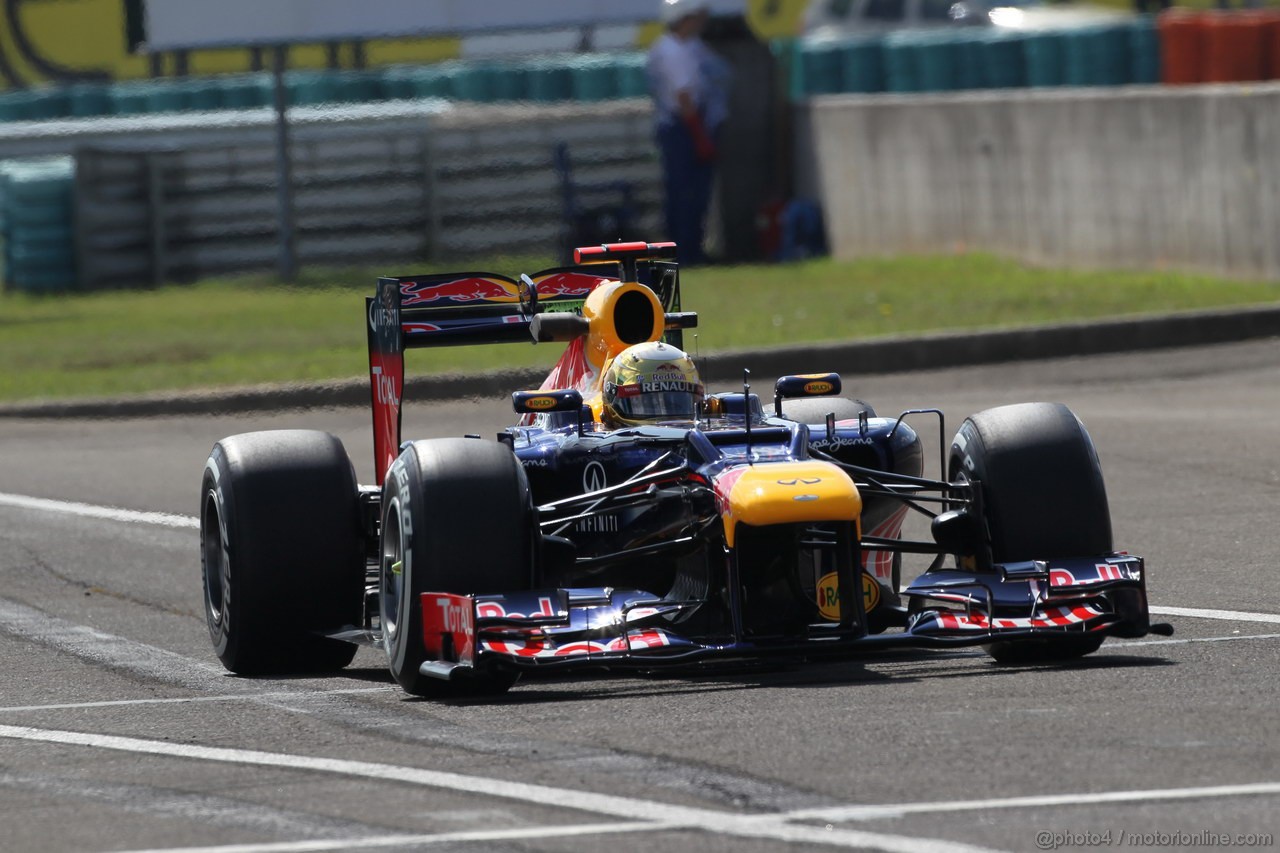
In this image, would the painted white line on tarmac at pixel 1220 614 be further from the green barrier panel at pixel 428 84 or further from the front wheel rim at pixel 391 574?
the green barrier panel at pixel 428 84

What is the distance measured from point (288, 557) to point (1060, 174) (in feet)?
50.8

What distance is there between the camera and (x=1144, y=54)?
951 inches

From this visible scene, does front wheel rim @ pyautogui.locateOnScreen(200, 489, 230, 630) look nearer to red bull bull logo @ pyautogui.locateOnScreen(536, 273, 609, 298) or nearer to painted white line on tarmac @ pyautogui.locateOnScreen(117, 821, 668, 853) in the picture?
red bull bull logo @ pyautogui.locateOnScreen(536, 273, 609, 298)

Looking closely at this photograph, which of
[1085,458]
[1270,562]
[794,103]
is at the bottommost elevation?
[1270,562]

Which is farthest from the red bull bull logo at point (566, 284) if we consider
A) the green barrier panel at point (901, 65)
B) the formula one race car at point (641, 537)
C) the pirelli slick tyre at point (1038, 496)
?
the green barrier panel at point (901, 65)

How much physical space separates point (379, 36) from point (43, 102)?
5928mm

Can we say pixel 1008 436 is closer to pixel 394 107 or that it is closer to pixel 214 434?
pixel 214 434

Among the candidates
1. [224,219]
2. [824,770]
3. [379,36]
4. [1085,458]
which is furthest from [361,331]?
[824,770]

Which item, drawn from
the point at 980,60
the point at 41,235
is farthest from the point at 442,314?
the point at 41,235

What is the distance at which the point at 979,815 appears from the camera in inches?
225

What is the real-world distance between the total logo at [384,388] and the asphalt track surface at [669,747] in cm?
122

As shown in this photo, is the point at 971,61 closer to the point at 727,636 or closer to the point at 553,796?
the point at 727,636

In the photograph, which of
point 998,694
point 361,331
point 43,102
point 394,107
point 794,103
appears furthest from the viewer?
point 43,102

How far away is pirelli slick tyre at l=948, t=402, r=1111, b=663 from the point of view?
8.26 meters
